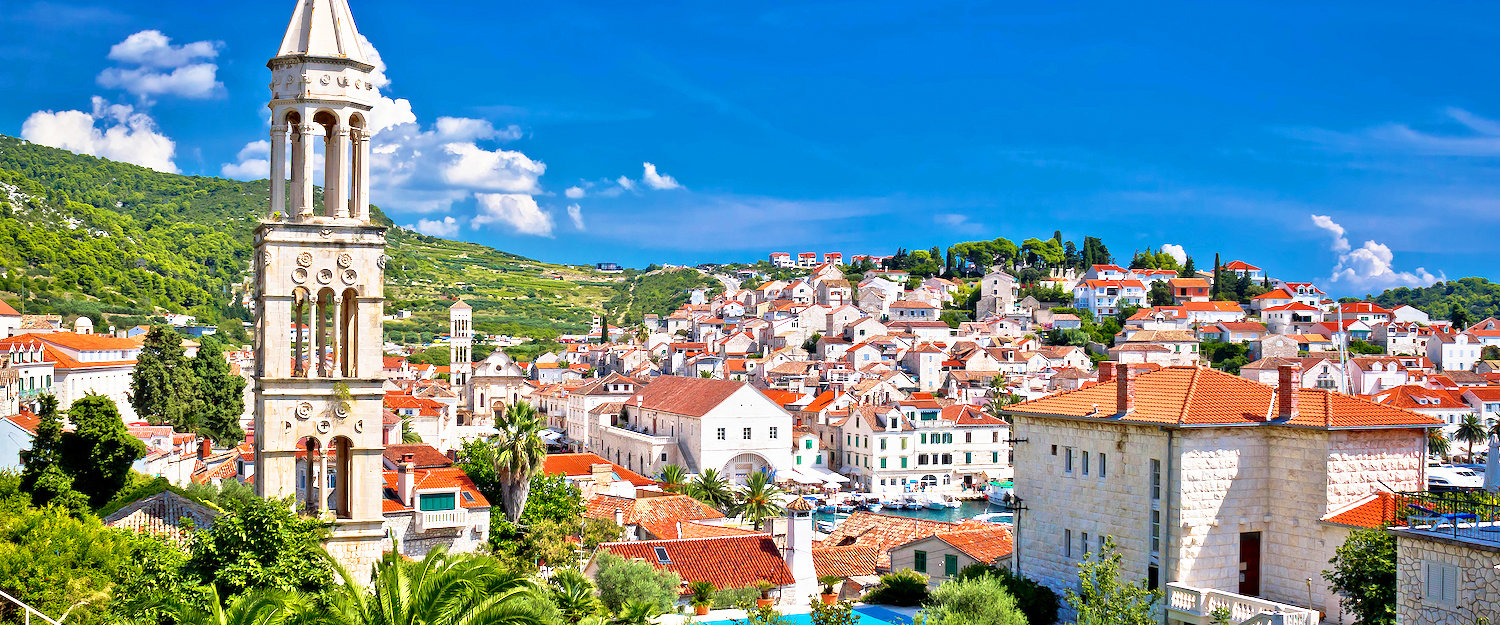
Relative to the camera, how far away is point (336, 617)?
42.1ft

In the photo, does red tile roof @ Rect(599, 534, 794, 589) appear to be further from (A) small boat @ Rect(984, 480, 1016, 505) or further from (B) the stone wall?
(A) small boat @ Rect(984, 480, 1016, 505)

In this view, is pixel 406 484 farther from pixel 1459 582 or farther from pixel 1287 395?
pixel 1459 582

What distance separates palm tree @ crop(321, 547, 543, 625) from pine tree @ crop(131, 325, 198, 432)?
46.1 m

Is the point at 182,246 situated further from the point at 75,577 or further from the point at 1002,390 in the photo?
the point at 75,577

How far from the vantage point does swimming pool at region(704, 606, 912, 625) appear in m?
22.5

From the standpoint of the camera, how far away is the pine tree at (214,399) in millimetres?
56281

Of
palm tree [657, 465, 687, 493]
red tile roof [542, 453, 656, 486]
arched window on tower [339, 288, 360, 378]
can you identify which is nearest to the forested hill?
palm tree [657, 465, 687, 493]

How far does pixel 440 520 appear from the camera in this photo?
30.9 metres

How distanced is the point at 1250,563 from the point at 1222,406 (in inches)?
122

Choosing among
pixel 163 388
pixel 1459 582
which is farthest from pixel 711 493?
pixel 1459 582

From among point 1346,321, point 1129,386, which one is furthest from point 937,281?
point 1129,386

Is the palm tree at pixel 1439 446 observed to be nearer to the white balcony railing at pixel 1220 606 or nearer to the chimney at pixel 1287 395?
the chimney at pixel 1287 395

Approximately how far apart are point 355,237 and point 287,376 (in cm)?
236

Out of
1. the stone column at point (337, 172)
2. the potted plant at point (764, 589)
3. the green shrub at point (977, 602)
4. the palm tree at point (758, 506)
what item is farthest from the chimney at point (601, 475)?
the stone column at point (337, 172)
